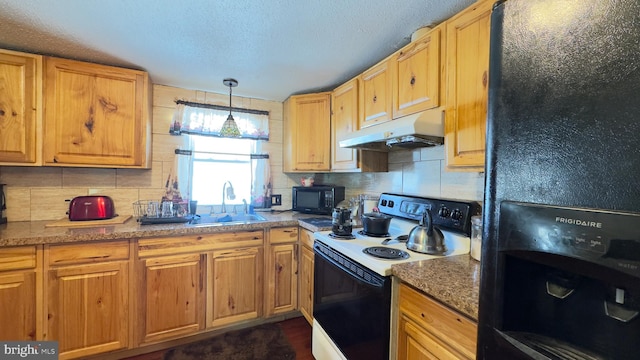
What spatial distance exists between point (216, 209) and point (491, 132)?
2537mm

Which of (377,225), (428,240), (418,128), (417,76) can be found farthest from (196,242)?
(417,76)

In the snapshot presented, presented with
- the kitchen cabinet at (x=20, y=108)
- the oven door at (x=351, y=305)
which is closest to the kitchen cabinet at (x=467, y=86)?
the oven door at (x=351, y=305)

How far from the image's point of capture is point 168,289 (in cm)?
195

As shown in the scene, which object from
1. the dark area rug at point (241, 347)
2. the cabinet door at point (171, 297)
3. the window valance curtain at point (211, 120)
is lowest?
the dark area rug at point (241, 347)

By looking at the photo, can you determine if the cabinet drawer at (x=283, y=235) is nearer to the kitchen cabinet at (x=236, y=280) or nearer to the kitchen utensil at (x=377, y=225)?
the kitchen cabinet at (x=236, y=280)

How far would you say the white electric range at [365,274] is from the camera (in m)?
1.22

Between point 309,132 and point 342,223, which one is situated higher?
point 309,132

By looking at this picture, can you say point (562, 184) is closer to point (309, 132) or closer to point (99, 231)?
point (309, 132)

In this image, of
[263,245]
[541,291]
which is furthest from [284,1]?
[263,245]

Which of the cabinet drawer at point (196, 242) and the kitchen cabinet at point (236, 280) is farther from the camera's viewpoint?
the kitchen cabinet at point (236, 280)

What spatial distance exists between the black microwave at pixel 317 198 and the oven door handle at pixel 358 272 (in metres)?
0.89

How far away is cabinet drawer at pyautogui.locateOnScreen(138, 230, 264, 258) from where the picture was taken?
189cm

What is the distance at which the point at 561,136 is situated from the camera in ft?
1.76

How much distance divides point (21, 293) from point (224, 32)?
1.95 meters
